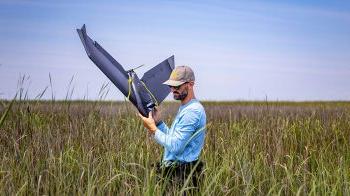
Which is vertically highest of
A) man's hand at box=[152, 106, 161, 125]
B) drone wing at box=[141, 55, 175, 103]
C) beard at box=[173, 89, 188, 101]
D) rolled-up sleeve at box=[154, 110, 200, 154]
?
drone wing at box=[141, 55, 175, 103]

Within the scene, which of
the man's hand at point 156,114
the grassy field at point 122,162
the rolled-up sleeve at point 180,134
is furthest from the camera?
the grassy field at point 122,162

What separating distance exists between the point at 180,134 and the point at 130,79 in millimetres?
454

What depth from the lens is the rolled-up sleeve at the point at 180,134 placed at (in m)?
2.92

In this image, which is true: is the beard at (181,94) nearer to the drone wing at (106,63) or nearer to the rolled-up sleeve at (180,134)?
the rolled-up sleeve at (180,134)

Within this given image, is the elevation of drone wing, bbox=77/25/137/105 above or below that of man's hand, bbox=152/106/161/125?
above

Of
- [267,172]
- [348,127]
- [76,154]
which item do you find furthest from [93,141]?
[348,127]

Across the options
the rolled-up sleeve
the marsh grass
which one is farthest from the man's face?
the marsh grass

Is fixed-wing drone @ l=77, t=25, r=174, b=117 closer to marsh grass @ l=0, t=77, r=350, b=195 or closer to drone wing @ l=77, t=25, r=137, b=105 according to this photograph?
drone wing @ l=77, t=25, r=137, b=105

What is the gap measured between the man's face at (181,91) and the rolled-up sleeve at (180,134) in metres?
0.12

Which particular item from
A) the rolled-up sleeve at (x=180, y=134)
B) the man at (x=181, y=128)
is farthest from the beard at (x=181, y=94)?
the rolled-up sleeve at (x=180, y=134)

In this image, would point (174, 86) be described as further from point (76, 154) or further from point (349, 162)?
point (349, 162)

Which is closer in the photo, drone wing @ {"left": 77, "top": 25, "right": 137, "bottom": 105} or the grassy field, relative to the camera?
drone wing @ {"left": 77, "top": 25, "right": 137, "bottom": 105}

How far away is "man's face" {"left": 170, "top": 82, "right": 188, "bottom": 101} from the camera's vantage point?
2.99 meters

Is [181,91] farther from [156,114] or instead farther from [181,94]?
[156,114]
